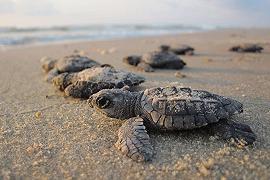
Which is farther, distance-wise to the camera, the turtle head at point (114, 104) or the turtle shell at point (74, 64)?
the turtle shell at point (74, 64)

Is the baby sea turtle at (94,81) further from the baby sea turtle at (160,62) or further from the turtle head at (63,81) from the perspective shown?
the baby sea turtle at (160,62)

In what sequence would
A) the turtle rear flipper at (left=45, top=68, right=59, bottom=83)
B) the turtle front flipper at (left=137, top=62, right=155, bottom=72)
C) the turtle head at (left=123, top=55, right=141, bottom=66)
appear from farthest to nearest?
the turtle head at (left=123, top=55, right=141, bottom=66) → the turtle front flipper at (left=137, top=62, right=155, bottom=72) → the turtle rear flipper at (left=45, top=68, right=59, bottom=83)

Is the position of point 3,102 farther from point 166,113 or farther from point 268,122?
point 268,122

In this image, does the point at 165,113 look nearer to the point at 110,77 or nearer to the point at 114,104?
the point at 114,104

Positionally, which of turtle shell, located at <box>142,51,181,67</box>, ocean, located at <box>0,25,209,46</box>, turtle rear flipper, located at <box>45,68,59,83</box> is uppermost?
turtle shell, located at <box>142,51,181,67</box>

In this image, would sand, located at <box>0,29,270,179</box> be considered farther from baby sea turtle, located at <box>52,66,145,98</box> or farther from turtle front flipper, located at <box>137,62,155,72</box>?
turtle front flipper, located at <box>137,62,155,72</box>

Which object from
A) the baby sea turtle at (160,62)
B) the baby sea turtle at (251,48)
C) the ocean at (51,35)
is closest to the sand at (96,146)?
the baby sea turtle at (160,62)

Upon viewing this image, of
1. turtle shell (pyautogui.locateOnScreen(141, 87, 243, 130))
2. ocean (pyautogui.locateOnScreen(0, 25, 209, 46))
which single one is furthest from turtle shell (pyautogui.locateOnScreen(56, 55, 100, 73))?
ocean (pyautogui.locateOnScreen(0, 25, 209, 46))
